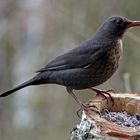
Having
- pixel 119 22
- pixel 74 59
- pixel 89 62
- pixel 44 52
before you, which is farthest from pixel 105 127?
pixel 44 52

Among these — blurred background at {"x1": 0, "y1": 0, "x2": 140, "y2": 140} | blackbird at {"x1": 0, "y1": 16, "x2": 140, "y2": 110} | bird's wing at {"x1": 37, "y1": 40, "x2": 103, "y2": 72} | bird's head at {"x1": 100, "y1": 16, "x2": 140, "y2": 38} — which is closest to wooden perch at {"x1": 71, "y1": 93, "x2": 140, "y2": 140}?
blackbird at {"x1": 0, "y1": 16, "x2": 140, "y2": 110}

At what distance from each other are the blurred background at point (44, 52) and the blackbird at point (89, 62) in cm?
214

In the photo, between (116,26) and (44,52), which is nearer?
(116,26)

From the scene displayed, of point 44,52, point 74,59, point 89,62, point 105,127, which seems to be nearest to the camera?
point 105,127

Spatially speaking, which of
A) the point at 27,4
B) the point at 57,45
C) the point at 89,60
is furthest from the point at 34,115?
the point at 89,60

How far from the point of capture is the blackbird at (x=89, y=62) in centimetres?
604

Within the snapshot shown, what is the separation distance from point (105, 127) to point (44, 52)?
198 inches

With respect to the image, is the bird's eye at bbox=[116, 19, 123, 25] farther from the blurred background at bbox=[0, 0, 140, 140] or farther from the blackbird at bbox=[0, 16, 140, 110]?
the blurred background at bbox=[0, 0, 140, 140]

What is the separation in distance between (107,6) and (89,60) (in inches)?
112

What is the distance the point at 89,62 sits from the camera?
6.12 meters

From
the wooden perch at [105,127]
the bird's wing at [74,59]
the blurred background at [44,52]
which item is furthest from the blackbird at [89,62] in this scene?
the blurred background at [44,52]

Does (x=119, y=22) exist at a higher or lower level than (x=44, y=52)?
higher

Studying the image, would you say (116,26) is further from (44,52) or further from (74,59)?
(44,52)

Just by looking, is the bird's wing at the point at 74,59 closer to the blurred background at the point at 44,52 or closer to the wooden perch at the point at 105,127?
the wooden perch at the point at 105,127
